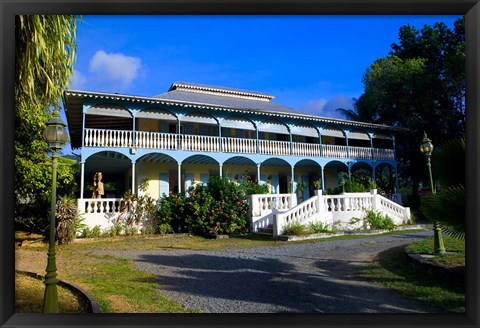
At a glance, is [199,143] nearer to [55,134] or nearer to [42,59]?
[42,59]

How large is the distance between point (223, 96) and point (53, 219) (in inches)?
687

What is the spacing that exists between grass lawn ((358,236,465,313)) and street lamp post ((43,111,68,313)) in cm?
423

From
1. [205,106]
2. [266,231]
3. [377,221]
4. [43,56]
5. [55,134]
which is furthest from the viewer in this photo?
[205,106]

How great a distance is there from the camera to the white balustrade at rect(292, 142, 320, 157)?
1847cm

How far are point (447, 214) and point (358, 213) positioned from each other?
8.43 m

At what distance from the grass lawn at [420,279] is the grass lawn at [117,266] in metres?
2.94

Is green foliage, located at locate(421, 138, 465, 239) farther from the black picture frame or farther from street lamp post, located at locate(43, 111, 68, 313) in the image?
street lamp post, located at locate(43, 111, 68, 313)

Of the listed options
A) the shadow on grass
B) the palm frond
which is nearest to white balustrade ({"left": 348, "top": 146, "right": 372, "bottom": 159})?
the shadow on grass

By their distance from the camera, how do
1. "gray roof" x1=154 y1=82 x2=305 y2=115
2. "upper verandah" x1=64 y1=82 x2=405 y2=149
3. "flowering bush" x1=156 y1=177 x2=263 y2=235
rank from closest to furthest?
"flowering bush" x1=156 y1=177 x2=263 y2=235, "upper verandah" x1=64 y1=82 x2=405 y2=149, "gray roof" x1=154 y1=82 x2=305 y2=115

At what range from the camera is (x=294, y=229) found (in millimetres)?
10234

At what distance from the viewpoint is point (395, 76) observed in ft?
68.0

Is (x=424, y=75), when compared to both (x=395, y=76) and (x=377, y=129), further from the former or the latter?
(x=377, y=129)

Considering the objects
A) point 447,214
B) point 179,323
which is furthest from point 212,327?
point 447,214
